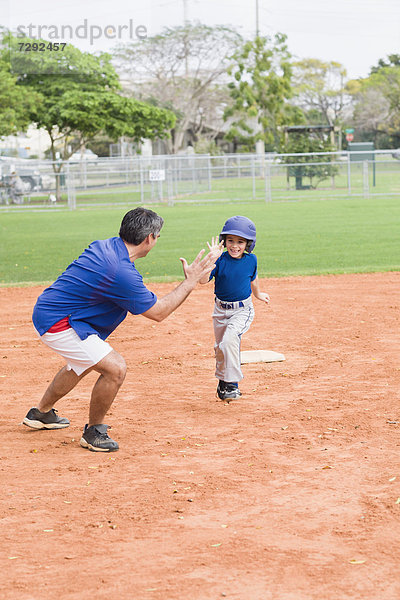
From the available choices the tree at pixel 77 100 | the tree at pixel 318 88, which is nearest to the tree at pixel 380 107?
the tree at pixel 318 88

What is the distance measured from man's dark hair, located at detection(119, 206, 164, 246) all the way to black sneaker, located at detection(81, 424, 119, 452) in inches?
50.7

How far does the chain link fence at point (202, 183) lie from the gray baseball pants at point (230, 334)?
24320 millimetres

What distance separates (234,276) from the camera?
6547 mm

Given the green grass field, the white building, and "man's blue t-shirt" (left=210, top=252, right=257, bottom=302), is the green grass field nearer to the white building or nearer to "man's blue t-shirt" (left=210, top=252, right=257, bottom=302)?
"man's blue t-shirt" (left=210, top=252, right=257, bottom=302)

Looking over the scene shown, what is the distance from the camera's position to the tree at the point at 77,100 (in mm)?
41406

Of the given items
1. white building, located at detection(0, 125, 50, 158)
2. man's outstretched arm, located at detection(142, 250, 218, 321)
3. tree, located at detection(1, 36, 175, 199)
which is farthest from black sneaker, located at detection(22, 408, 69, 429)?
white building, located at detection(0, 125, 50, 158)

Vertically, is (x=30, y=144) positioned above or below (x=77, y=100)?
below

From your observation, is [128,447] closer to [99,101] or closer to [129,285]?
[129,285]

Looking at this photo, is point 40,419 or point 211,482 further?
point 40,419

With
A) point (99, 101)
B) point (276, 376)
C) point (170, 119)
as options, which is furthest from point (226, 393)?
point (170, 119)

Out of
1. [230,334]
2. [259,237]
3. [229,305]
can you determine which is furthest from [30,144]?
[230,334]

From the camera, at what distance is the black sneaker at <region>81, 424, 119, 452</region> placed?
5.37m

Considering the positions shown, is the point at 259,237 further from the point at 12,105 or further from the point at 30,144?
the point at 30,144

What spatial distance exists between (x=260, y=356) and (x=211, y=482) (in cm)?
338
